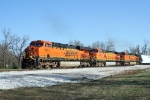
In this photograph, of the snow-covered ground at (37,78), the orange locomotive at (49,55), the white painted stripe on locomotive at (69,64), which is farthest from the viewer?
the white painted stripe on locomotive at (69,64)

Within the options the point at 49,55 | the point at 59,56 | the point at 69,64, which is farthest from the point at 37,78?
the point at 69,64

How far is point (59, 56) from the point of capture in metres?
33.7

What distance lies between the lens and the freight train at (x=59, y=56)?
2923 cm

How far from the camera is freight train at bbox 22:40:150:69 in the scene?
29.2 metres

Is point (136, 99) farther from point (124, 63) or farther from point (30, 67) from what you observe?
point (124, 63)

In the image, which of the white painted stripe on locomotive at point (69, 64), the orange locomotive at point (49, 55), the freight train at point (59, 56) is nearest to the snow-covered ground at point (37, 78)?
the orange locomotive at point (49, 55)

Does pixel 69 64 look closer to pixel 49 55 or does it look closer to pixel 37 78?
pixel 49 55

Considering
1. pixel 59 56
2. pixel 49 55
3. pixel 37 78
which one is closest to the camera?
pixel 37 78

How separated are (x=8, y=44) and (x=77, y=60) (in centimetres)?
4214

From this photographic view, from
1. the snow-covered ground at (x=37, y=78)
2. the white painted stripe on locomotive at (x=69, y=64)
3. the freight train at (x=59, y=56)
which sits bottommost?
the snow-covered ground at (x=37, y=78)

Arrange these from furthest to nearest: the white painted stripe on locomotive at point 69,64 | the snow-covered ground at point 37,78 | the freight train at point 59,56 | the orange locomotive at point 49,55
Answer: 1. the white painted stripe on locomotive at point 69,64
2. the freight train at point 59,56
3. the orange locomotive at point 49,55
4. the snow-covered ground at point 37,78

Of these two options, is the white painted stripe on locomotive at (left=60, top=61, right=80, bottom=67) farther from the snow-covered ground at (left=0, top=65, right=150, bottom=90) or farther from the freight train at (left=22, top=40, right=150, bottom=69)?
the snow-covered ground at (left=0, top=65, right=150, bottom=90)

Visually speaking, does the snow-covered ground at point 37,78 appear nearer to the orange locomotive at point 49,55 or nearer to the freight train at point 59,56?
the orange locomotive at point 49,55

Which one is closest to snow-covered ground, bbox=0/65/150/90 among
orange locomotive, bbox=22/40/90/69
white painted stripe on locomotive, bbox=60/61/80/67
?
orange locomotive, bbox=22/40/90/69
